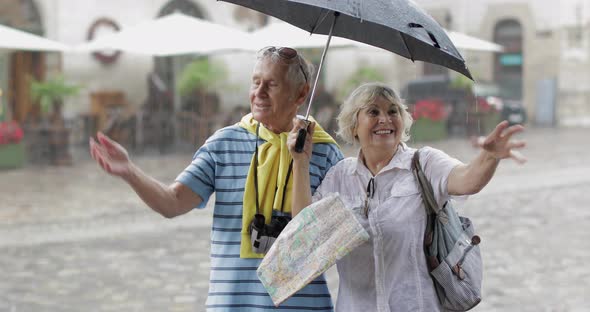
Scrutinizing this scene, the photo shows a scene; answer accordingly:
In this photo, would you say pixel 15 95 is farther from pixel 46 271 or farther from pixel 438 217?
pixel 438 217

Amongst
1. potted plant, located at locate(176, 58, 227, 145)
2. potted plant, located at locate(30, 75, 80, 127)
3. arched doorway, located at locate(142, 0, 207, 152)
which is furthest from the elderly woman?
potted plant, located at locate(176, 58, 227, 145)

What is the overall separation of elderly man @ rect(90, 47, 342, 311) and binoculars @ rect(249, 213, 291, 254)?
0.5 inches

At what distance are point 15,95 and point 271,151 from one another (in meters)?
19.6

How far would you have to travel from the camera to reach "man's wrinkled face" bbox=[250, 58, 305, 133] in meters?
3.33

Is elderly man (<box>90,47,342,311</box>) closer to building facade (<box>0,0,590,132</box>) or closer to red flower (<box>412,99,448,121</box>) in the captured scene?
building facade (<box>0,0,590,132</box>)

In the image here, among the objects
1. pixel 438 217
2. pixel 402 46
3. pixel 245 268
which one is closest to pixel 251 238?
pixel 245 268

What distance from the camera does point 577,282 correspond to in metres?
8.09

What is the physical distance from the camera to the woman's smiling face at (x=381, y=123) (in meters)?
3.28

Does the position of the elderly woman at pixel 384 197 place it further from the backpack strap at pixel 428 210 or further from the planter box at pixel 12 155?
the planter box at pixel 12 155

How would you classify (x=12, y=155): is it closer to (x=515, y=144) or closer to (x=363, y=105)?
(x=363, y=105)

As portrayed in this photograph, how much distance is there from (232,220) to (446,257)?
2.40 feet

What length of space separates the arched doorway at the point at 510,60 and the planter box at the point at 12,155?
19901mm

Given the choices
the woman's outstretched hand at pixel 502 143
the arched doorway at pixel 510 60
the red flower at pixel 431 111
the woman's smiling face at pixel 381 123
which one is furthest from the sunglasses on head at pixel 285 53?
the arched doorway at pixel 510 60

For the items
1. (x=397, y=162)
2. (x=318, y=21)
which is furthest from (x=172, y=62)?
(x=397, y=162)
